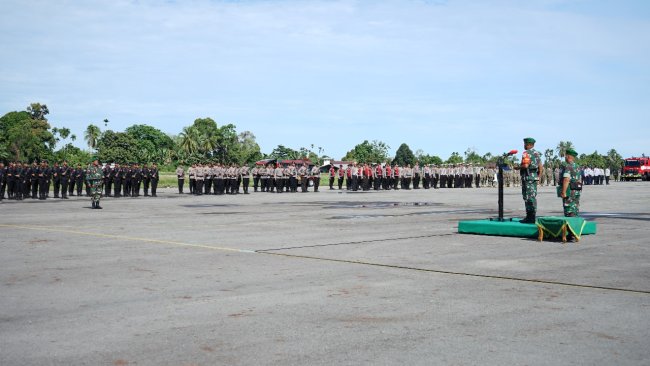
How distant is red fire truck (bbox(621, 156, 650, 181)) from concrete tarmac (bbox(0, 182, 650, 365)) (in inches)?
2985

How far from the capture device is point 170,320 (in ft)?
22.0

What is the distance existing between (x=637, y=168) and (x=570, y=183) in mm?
77086

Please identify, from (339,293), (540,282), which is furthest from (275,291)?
(540,282)

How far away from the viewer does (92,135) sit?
16250 centimetres

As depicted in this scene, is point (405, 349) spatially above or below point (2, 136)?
below

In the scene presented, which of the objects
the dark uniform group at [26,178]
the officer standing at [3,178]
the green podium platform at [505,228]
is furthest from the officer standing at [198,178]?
the green podium platform at [505,228]

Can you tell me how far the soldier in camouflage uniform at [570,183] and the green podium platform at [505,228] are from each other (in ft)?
1.55

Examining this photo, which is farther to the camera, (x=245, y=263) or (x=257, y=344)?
(x=245, y=263)

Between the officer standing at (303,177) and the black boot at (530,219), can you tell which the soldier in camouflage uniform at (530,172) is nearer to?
the black boot at (530,219)

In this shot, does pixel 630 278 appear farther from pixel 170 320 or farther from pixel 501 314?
pixel 170 320

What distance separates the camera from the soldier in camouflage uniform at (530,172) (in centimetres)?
1506

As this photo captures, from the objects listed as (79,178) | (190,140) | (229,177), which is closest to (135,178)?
(79,178)

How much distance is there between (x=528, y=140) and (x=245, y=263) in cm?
771

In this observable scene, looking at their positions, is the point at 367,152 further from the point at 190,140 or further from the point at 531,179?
the point at 531,179
